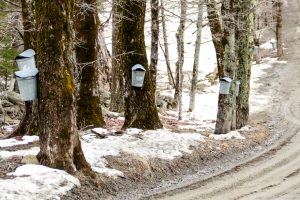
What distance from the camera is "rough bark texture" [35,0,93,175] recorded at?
21.7ft

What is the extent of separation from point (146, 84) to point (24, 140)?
2.98 metres

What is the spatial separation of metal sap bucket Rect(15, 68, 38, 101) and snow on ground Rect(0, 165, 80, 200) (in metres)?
1.08

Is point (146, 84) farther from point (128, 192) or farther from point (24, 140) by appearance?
point (128, 192)

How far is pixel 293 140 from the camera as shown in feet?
38.9

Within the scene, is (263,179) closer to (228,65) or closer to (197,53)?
(228,65)

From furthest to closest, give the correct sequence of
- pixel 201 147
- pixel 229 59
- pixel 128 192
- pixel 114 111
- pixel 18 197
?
pixel 114 111, pixel 229 59, pixel 201 147, pixel 128 192, pixel 18 197

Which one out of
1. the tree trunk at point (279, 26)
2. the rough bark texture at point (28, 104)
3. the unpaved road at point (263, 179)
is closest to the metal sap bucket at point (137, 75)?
the rough bark texture at point (28, 104)

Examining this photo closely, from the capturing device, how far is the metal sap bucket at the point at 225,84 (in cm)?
1112

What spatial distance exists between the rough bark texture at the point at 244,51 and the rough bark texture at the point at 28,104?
5.19 m

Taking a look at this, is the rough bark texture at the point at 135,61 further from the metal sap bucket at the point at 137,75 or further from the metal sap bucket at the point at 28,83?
the metal sap bucket at the point at 28,83

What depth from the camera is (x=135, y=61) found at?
1020cm

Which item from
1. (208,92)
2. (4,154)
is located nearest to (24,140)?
(4,154)

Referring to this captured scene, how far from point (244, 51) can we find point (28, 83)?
7.39 meters

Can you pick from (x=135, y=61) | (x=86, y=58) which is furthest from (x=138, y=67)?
(x=86, y=58)
